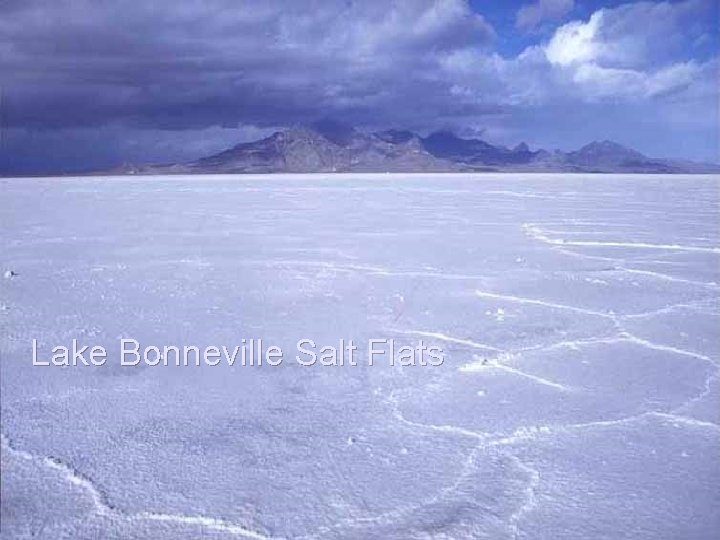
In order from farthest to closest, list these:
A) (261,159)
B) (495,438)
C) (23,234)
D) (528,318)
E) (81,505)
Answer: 1. (261,159)
2. (23,234)
3. (528,318)
4. (495,438)
5. (81,505)

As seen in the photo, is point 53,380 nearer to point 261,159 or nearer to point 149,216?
point 149,216

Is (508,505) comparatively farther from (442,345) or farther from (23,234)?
(23,234)

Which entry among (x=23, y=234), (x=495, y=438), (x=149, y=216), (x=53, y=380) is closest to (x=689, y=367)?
(x=495, y=438)

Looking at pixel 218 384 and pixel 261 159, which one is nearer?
pixel 218 384

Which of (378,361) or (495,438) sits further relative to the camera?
(378,361)

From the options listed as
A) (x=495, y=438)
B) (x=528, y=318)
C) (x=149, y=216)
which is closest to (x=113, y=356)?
(x=495, y=438)

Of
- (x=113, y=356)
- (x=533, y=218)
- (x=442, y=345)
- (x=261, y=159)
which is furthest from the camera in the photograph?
(x=261, y=159)
